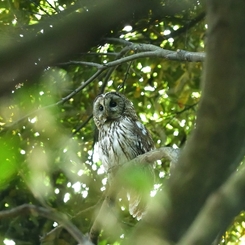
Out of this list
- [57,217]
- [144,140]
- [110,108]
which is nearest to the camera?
[57,217]

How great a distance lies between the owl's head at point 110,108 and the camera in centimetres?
403

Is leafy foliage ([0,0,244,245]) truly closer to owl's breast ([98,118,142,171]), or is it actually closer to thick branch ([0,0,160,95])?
owl's breast ([98,118,142,171])

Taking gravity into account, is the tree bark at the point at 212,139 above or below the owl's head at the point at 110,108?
above

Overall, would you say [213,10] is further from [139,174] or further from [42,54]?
[139,174]

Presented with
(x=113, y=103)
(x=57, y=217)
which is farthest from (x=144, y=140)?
(x=57, y=217)

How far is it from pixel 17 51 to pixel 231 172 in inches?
9.2

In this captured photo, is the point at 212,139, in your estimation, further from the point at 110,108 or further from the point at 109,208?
the point at 110,108

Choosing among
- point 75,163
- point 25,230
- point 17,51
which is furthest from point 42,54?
point 25,230

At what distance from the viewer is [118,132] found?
4.07m

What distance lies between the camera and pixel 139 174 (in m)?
0.92

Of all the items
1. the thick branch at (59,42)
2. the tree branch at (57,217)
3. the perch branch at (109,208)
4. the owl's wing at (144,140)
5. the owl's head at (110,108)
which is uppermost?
the thick branch at (59,42)

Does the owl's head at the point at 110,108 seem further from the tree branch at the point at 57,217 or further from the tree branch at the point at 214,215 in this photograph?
the tree branch at the point at 214,215

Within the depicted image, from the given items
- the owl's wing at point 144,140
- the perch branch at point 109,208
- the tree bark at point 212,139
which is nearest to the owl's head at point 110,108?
the owl's wing at point 144,140

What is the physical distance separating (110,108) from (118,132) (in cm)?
24
